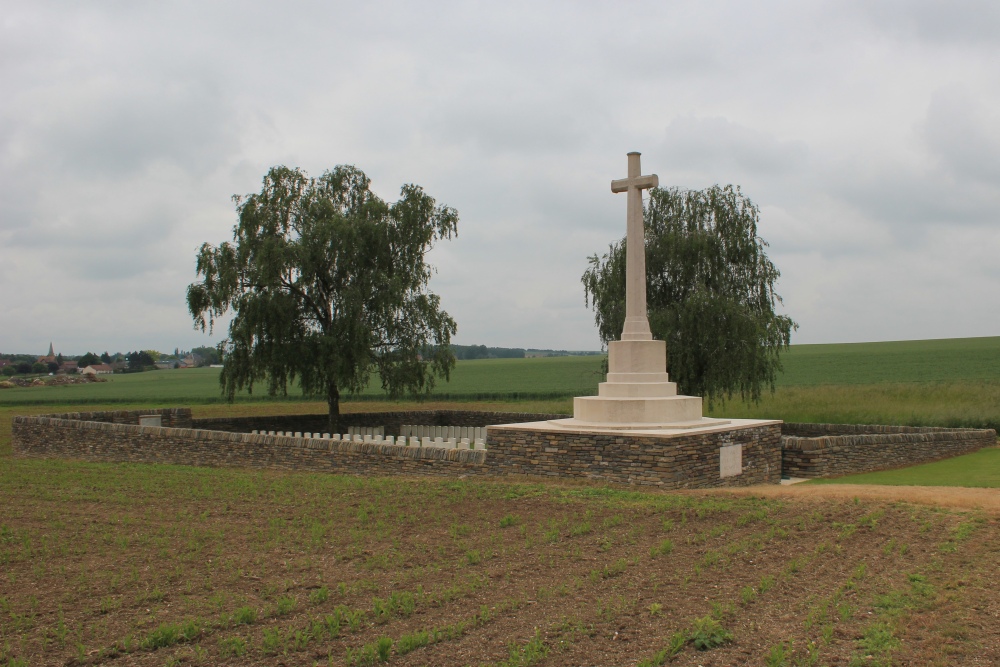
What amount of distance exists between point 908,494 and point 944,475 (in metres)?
4.44

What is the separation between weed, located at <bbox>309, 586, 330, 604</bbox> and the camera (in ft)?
19.1

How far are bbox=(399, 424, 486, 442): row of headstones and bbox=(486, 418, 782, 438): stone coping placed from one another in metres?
6.61

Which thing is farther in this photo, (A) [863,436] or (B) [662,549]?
(A) [863,436]

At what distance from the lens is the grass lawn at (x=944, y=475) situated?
40.0 feet

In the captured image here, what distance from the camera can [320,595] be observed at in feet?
19.3

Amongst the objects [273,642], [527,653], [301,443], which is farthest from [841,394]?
[273,642]

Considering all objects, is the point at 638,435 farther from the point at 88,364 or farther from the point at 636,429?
the point at 88,364

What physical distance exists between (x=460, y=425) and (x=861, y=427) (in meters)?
10.4

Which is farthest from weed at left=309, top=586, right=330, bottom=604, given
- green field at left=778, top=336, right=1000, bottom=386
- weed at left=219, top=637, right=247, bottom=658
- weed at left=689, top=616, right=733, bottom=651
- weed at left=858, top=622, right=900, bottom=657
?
green field at left=778, top=336, right=1000, bottom=386

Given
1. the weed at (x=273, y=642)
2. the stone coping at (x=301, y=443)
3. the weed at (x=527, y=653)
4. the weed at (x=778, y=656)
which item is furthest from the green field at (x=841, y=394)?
the weed at (x=273, y=642)

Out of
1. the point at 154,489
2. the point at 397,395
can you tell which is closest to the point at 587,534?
the point at 154,489

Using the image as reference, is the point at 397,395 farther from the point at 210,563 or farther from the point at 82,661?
the point at 82,661

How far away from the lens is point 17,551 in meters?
7.43

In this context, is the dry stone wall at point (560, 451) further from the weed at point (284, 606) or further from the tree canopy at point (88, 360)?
the tree canopy at point (88, 360)
